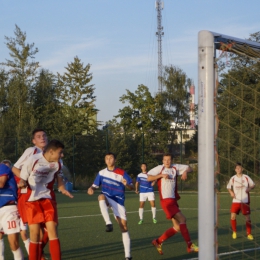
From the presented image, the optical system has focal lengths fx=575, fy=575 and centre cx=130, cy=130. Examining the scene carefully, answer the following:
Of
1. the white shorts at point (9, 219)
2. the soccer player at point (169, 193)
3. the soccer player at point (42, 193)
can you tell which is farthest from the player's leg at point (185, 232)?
the white shorts at point (9, 219)

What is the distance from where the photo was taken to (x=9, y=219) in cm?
732

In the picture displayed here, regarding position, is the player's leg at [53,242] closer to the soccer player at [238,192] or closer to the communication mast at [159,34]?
the soccer player at [238,192]

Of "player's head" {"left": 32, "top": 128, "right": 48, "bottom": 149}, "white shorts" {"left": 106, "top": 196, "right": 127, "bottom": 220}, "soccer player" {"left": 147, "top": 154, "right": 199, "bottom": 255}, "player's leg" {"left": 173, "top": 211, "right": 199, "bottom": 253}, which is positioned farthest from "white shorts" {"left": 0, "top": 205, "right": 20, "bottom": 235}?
"player's leg" {"left": 173, "top": 211, "right": 199, "bottom": 253}

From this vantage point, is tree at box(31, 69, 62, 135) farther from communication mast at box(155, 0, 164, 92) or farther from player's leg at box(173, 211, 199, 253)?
player's leg at box(173, 211, 199, 253)

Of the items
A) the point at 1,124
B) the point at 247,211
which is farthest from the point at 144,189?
the point at 1,124

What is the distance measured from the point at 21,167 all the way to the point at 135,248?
3.89m

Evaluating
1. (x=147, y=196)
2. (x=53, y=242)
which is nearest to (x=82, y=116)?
(x=147, y=196)

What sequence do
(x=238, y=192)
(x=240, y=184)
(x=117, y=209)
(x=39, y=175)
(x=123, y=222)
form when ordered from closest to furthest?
(x=39, y=175)
(x=123, y=222)
(x=117, y=209)
(x=240, y=184)
(x=238, y=192)

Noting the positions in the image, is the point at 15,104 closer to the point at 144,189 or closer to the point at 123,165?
the point at 123,165

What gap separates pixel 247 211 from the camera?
11469mm

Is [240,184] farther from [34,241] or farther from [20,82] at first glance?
[20,82]

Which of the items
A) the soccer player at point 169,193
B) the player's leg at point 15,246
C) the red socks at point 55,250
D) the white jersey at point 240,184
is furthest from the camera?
the white jersey at point 240,184

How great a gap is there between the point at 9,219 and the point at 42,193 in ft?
2.09

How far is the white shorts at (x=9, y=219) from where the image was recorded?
23.9ft
